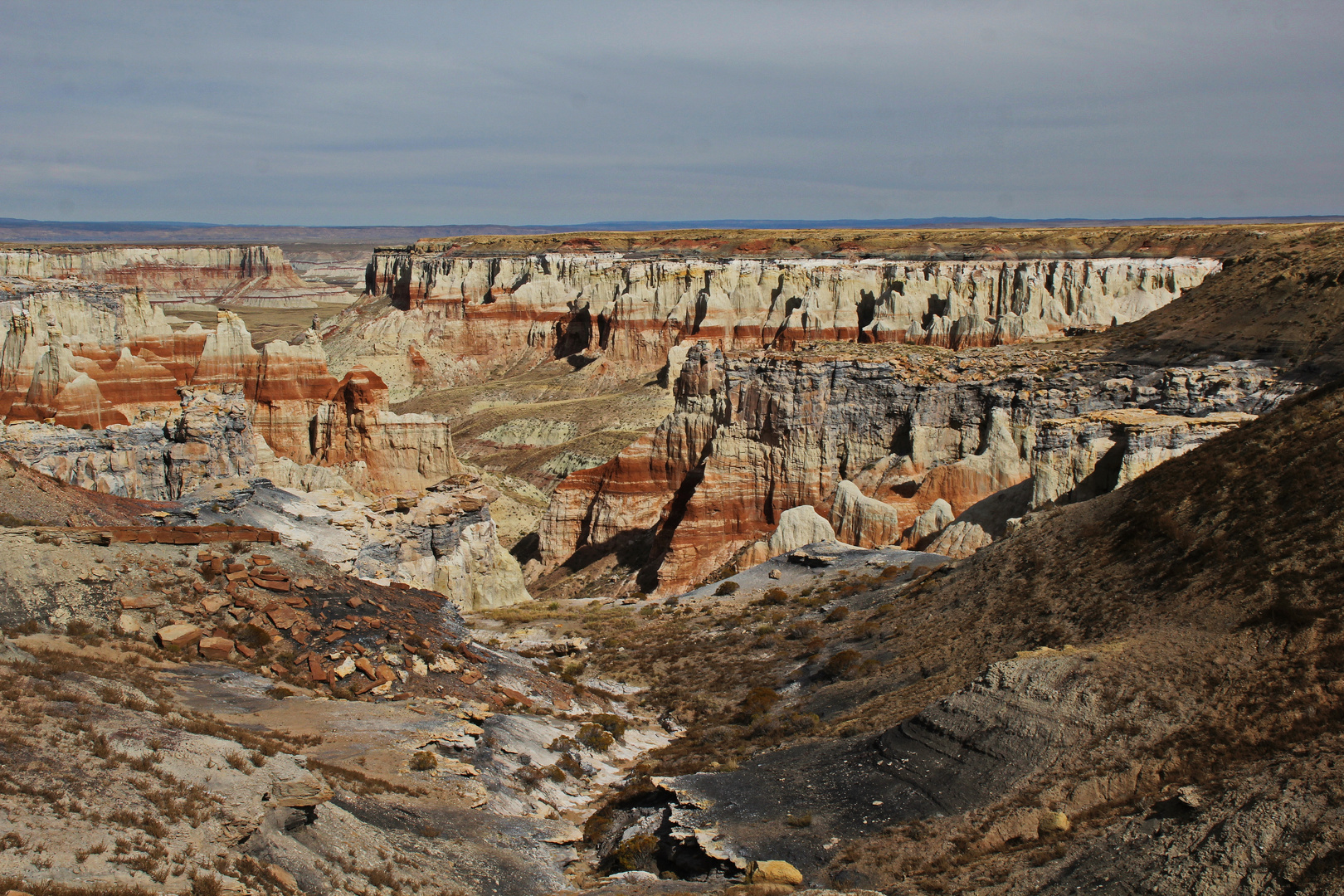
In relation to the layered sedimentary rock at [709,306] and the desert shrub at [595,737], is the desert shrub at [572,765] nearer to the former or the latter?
the desert shrub at [595,737]

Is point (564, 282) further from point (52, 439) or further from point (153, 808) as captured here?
point (153, 808)

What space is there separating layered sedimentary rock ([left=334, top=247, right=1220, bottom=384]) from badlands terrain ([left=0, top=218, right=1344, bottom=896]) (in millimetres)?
34403

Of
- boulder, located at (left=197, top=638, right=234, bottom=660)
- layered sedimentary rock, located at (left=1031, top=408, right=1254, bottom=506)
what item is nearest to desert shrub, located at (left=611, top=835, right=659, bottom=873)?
boulder, located at (left=197, top=638, right=234, bottom=660)

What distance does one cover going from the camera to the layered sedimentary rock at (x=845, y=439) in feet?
119

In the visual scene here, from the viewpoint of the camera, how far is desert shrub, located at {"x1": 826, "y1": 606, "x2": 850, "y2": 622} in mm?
26047

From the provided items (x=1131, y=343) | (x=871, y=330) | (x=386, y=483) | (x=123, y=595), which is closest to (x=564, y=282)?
(x=871, y=330)

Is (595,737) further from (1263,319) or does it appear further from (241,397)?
(1263,319)

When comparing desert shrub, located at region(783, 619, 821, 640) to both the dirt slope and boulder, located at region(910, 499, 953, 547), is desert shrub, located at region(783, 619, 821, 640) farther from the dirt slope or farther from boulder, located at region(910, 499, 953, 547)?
the dirt slope

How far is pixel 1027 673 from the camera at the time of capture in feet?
50.2

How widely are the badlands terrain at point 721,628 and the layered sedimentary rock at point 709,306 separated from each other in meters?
34.4

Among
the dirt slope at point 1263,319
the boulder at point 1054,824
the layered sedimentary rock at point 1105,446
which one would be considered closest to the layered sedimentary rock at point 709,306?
the dirt slope at point 1263,319

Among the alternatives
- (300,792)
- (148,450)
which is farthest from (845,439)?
(300,792)

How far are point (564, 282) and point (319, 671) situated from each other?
98.4 m

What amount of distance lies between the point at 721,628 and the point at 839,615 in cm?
352
